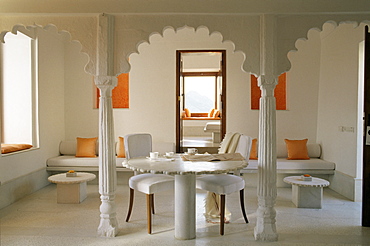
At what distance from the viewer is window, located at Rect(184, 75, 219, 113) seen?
13.1 m

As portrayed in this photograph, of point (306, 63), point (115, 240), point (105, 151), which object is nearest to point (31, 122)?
point (105, 151)

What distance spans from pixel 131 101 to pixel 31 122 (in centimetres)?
208

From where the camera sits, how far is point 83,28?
3859mm

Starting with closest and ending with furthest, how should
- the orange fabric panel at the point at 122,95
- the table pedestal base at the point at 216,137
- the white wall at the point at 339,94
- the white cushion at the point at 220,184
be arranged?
the white cushion at the point at 220,184
the white wall at the point at 339,94
the orange fabric panel at the point at 122,95
the table pedestal base at the point at 216,137

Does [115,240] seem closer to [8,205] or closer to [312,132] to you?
[8,205]

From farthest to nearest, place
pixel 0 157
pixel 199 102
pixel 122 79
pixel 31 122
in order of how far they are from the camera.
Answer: pixel 199 102 → pixel 122 79 → pixel 31 122 → pixel 0 157

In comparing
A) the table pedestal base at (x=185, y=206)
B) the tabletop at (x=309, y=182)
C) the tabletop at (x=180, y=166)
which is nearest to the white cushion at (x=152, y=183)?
the tabletop at (x=180, y=166)

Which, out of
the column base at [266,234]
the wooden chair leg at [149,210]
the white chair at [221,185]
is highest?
the white chair at [221,185]

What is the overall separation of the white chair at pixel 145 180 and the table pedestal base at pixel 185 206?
1.21ft

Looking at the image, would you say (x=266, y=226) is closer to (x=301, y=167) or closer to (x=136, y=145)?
(x=136, y=145)

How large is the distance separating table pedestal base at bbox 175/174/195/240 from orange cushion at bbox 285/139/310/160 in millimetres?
3467

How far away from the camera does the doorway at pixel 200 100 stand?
735 cm

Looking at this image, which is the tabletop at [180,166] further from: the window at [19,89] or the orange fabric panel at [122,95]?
the orange fabric panel at [122,95]

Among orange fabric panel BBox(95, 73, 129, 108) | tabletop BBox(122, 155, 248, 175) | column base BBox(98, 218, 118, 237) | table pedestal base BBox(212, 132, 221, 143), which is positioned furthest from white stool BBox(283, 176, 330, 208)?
table pedestal base BBox(212, 132, 221, 143)
